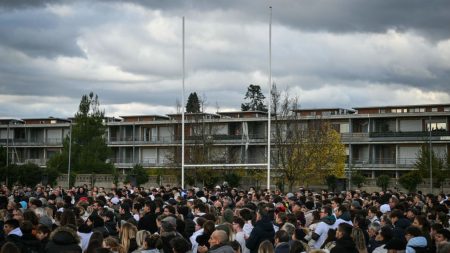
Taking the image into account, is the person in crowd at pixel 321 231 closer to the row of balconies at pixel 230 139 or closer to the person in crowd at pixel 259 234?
the person in crowd at pixel 259 234

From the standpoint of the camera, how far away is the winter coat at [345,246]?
34.7 ft

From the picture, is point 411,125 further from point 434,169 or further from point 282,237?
point 282,237

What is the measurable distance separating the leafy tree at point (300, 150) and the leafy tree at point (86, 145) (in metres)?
20.7

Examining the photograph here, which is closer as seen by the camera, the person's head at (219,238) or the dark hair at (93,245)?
the dark hair at (93,245)

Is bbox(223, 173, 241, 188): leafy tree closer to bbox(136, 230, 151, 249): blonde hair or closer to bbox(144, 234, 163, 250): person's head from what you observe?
bbox(136, 230, 151, 249): blonde hair

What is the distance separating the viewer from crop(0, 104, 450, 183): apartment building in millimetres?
69688

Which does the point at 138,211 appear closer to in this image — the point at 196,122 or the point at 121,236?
the point at 121,236

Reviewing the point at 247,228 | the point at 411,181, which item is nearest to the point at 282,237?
the point at 247,228

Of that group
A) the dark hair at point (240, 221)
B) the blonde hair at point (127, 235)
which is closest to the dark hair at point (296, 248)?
the dark hair at point (240, 221)

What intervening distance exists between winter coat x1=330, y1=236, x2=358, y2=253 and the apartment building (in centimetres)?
4985

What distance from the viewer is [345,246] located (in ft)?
34.8

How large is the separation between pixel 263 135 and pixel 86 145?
74.1 feet

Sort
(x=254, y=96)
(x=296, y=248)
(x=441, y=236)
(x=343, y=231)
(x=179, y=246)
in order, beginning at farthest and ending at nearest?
1. (x=254, y=96)
2. (x=441, y=236)
3. (x=343, y=231)
4. (x=296, y=248)
5. (x=179, y=246)

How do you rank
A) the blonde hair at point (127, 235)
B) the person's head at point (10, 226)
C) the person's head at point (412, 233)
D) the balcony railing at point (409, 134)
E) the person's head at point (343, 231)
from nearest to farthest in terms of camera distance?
the person's head at point (343, 231), the person's head at point (412, 233), the blonde hair at point (127, 235), the person's head at point (10, 226), the balcony railing at point (409, 134)
